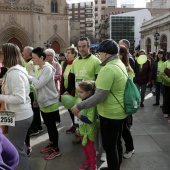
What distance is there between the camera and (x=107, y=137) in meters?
3.14

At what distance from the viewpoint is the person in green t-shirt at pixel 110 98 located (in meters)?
2.93

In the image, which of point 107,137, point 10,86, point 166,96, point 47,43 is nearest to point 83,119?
point 107,137

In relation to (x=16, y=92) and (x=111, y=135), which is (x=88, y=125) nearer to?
(x=111, y=135)

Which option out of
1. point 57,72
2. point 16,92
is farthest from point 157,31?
point 16,92

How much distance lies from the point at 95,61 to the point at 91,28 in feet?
318

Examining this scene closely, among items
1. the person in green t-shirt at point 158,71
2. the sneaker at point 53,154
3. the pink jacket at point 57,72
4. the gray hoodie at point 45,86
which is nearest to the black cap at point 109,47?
the gray hoodie at point 45,86

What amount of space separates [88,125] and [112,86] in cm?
98

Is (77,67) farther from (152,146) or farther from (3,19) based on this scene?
(3,19)

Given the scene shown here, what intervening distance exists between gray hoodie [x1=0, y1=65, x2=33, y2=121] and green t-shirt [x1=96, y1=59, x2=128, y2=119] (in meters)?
0.94

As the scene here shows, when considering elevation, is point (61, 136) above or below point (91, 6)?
below

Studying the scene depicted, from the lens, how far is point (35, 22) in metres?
33.9

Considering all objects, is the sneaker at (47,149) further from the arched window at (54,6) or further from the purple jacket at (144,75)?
the arched window at (54,6)

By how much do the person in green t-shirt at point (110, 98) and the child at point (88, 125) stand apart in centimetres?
44

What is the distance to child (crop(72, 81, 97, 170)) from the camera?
3570 mm
